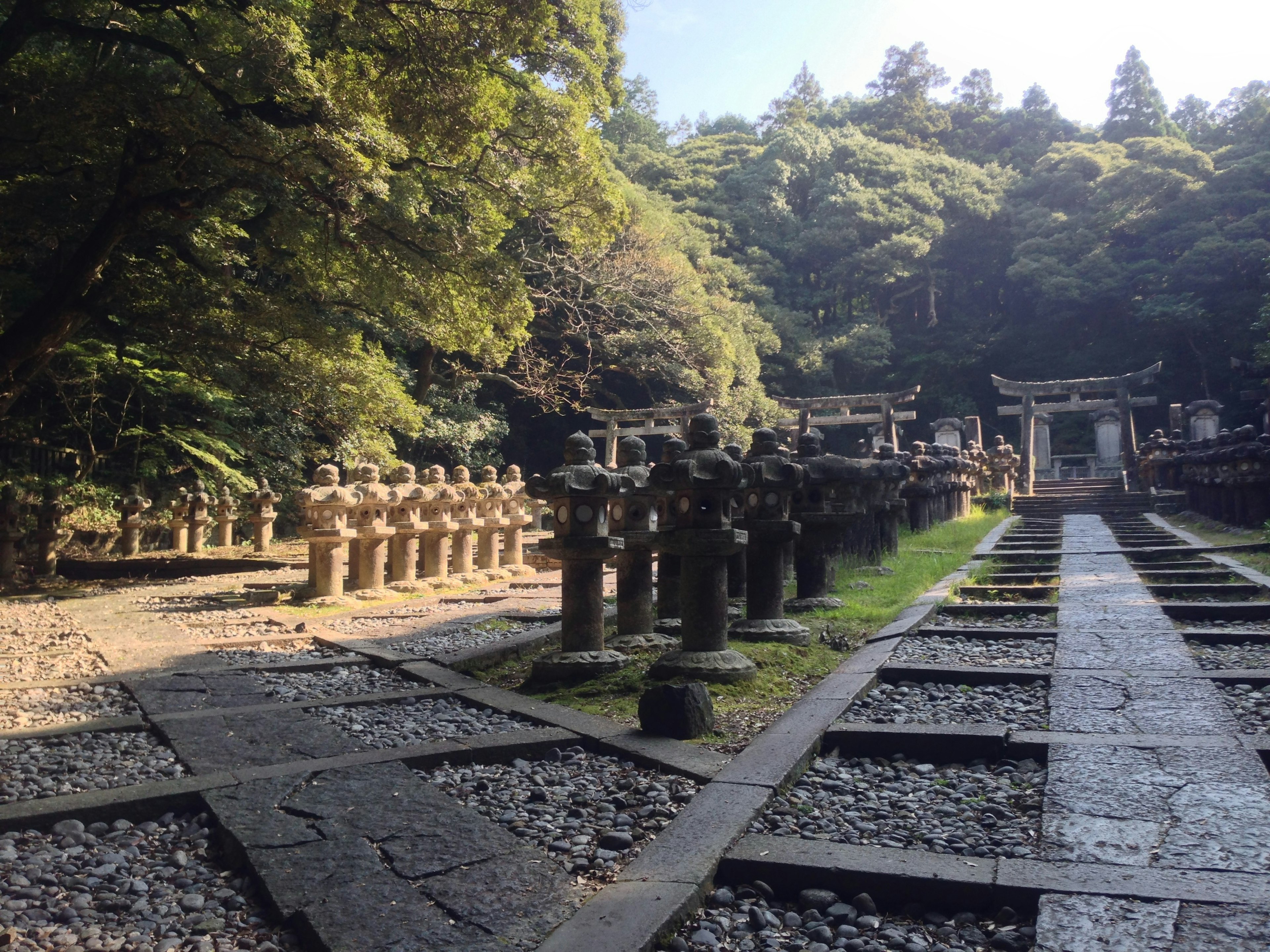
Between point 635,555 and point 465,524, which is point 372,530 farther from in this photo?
point 635,555

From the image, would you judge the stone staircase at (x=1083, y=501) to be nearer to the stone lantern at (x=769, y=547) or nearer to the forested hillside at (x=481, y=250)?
the forested hillside at (x=481, y=250)

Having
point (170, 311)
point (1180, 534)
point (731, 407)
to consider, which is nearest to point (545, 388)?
point (731, 407)

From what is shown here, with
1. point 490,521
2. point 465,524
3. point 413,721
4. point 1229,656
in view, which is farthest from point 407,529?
point 1229,656

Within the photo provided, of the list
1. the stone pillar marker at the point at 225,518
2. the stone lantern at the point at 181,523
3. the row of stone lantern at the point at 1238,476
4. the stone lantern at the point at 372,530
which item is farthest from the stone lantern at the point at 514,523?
the row of stone lantern at the point at 1238,476

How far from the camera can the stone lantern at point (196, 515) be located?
15.2m

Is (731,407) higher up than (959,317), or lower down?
lower down

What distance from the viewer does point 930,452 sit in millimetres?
15906

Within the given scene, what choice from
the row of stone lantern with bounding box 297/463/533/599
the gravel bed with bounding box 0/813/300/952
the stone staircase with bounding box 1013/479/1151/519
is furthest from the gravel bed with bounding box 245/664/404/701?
the stone staircase with bounding box 1013/479/1151/519

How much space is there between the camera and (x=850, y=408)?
85.8 ft

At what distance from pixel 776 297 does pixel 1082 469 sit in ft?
41.5

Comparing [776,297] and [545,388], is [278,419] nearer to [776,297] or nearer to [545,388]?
[545,388]

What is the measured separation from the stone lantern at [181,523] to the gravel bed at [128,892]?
44.8 feet

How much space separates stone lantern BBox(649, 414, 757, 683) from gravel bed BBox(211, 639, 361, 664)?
2815 mm

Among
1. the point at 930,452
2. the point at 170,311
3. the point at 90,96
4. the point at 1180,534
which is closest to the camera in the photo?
the point at 90,96
